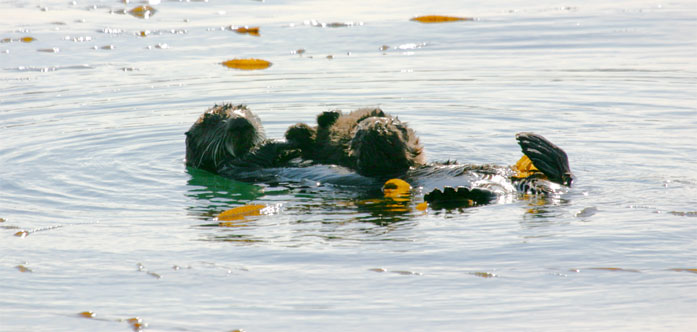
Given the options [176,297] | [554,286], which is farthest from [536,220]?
[176,297]

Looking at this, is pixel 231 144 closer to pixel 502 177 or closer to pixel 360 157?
pixel 360 157

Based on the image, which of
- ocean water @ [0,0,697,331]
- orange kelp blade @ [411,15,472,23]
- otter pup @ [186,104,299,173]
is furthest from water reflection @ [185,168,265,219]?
orange kelp blade @ [411,15,472,23]

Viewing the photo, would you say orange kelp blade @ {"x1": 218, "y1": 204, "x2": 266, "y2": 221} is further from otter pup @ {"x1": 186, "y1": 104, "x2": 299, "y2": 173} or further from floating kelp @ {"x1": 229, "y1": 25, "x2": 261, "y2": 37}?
floating kelp @ {"x1": 229, "y1": 25, "x2": 261, "y2": 37}

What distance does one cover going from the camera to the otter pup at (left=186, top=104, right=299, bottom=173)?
19.7 feet

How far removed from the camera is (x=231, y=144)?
6.20 meters

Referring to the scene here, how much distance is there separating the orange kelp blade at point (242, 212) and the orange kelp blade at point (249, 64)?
5641mm

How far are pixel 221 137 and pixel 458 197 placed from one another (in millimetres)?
2066

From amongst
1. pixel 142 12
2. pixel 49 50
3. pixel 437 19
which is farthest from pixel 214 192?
pixel 142 12

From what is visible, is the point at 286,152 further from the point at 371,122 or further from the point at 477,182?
the point at 477,182

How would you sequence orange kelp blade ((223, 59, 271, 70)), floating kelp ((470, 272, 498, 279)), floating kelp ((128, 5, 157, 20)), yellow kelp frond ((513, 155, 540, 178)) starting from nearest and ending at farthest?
floating kelp ((470, 272, 498, 279)), yellow kelp frond ((513, 155, 540, 178)), orange kelp blade ((223, 59, 271, 70)), floating kelp ((128, 5, 157, 20))

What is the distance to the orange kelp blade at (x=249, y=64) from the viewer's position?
410 inches

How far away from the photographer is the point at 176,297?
3.54m

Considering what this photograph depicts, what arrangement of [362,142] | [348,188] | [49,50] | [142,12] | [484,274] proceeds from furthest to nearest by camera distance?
[142,12] → [49,50] → [348,188] → [362,142] → [484,274]

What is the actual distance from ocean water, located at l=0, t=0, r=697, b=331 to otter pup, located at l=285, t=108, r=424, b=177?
247 millimetres
